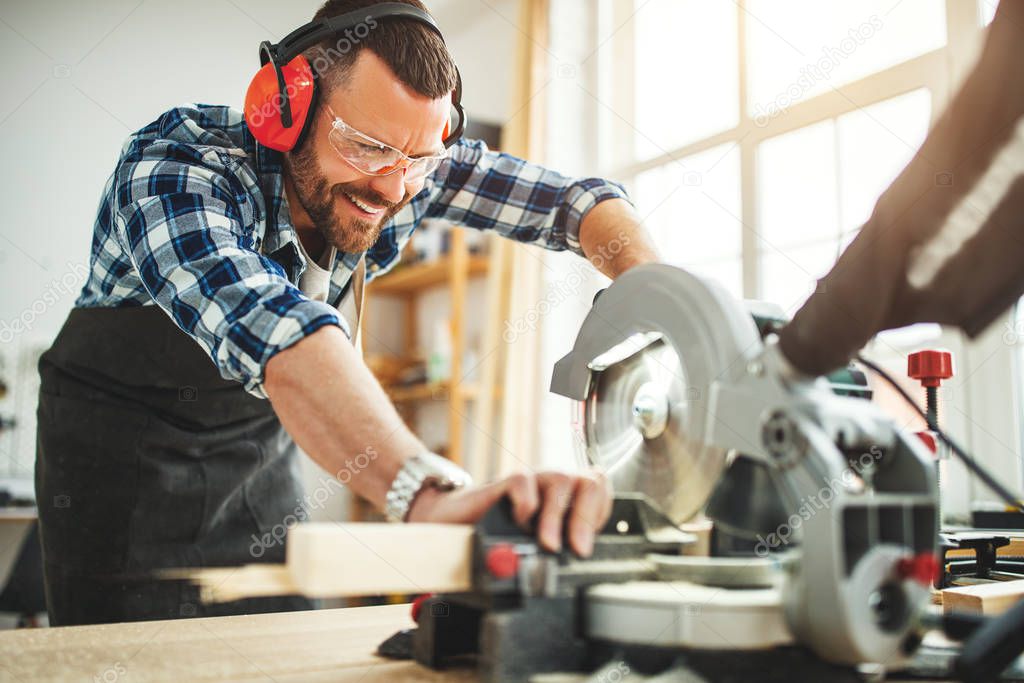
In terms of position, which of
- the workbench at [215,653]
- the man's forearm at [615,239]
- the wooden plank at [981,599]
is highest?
the man's forearm at [615,239]

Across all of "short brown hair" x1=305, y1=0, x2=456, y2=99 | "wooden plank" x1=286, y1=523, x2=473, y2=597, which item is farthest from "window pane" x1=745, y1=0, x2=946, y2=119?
"wooden plank" x1=286, y1=523, x2=473, y2=597

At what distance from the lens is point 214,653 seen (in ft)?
3.07

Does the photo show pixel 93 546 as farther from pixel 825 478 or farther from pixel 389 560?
pixel 825 478

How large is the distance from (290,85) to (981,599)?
1.22 m

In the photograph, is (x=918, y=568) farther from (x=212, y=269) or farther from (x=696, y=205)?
(x=696, y=205)

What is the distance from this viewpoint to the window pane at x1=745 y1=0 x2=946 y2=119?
2.47 meters

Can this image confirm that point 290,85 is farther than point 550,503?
Yes

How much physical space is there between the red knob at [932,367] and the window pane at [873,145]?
1123 mm

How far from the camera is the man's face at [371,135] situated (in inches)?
52.5

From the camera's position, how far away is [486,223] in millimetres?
1820

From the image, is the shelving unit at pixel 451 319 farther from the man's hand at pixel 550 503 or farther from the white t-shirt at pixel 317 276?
the man's hand at pixel 550 503

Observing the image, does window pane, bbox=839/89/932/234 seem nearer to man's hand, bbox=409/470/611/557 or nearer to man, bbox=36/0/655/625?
man, bbox=36/0/655/625

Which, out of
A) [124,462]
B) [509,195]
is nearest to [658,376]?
[509,195]

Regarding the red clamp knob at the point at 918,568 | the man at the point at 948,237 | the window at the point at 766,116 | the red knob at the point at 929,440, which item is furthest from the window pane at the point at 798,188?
the red clamp knob at the point at 918,568
